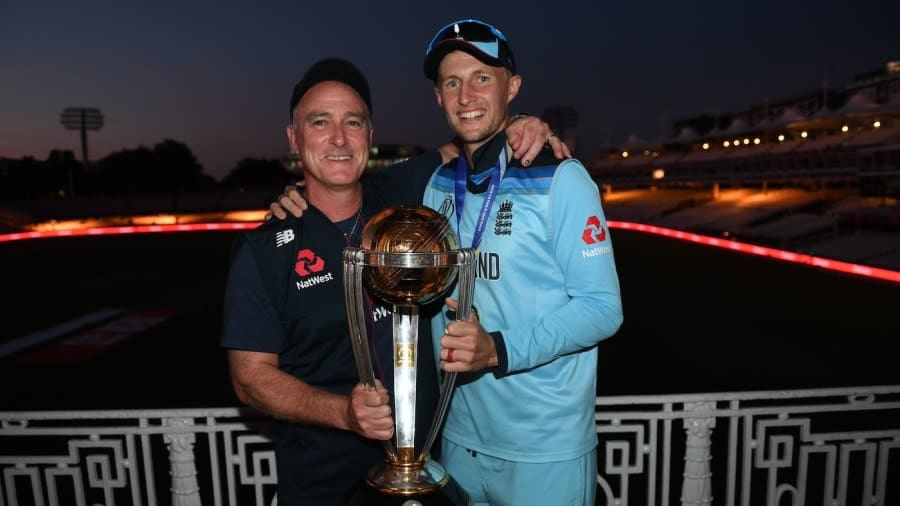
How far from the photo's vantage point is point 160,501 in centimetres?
442

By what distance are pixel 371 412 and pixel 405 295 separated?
0.32 metres

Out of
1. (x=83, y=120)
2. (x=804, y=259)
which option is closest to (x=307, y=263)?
(x=804, y=259)

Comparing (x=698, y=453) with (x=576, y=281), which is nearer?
(x=576, y=281)

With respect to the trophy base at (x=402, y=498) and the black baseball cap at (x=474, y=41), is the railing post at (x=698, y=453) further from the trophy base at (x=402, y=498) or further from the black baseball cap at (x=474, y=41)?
the black baseball cap at (x=474, y=41)

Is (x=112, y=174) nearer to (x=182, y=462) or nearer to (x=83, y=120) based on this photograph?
(x=83, y=120)

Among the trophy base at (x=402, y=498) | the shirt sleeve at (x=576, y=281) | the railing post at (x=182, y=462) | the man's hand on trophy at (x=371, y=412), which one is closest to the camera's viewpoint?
the man's hand on trophy at (x=371, y=412)

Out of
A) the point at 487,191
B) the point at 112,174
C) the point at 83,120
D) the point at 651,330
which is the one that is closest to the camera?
the point at 487,191

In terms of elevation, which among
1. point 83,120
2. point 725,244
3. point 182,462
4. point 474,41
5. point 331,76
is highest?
point 83,120

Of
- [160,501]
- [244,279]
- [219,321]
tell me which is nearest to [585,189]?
[244,279]

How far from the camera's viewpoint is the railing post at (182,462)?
298cm

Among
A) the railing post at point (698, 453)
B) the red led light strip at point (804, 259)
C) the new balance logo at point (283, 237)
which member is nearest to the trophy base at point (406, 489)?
the new balance logo at point (283, 237)

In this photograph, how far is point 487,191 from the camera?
1965mm

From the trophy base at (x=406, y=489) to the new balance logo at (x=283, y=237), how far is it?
783 millimetres

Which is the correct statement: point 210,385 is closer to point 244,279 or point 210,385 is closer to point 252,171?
point 244,279
